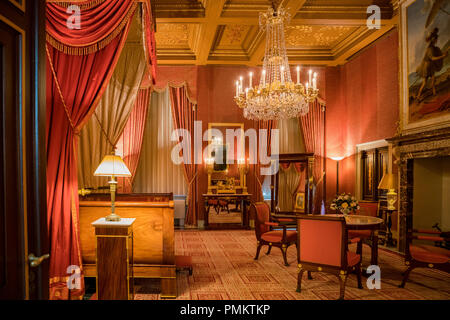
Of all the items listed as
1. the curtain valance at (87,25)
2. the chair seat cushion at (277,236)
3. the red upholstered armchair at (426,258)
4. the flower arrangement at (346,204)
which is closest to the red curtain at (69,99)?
the curtain valance at (87,25)

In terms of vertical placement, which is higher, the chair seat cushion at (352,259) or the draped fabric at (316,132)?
the draped fabric at (316,132)

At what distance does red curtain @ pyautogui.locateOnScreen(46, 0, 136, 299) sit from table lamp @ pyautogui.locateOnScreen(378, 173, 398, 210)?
4.81 metres

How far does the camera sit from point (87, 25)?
8.13 ft

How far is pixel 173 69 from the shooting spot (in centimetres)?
785

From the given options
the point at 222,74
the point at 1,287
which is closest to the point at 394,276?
the point at 1,287

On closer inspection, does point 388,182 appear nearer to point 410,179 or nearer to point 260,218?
point 410,179

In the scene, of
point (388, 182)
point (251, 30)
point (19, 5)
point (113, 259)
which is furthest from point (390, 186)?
point (19, 5)

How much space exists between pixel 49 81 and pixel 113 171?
96 cm

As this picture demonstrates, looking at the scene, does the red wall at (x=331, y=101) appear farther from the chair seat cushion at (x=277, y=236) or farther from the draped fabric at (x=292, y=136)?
the chair seat cushion at (x=277, y=236)

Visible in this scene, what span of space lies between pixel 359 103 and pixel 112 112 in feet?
18.2

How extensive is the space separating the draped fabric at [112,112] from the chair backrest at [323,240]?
4.08 metres

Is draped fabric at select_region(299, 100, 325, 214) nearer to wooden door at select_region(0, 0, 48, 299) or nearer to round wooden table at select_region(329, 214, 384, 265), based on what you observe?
round wooden table at select_region(329, 214, 384, 265)

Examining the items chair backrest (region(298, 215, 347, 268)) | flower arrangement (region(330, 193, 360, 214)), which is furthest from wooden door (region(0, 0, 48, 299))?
flower arrangement (region(330, 193, 360, 214))

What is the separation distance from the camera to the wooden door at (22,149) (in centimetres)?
134
